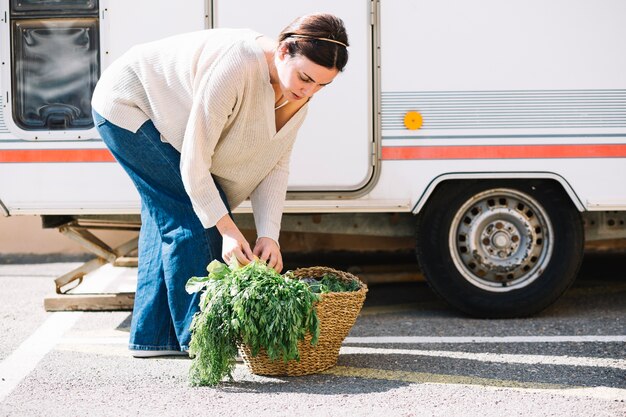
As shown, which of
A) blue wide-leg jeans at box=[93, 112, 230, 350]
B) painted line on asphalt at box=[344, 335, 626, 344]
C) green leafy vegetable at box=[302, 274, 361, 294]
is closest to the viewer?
blue wide-leg jeans at box=[93, 112, 230, 350]

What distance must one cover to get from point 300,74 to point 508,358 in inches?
74.5

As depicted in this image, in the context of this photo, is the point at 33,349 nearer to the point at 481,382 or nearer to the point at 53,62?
the point at 53,62

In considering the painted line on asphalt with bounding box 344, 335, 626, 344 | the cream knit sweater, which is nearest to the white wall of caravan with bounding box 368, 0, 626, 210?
the painted line on asphalt with bounding box 344, 335, 626, 344

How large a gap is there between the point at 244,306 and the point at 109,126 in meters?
1.10

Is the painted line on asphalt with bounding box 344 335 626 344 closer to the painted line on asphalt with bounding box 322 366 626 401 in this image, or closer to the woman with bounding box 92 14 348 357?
the painted line on asphalt with bounding box 322 366 626 401

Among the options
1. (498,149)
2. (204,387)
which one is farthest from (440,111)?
(204,387)

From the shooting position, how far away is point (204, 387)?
4.23m

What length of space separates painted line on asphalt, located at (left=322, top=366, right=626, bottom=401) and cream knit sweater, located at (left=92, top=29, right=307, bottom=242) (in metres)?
0.75

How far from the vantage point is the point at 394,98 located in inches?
222

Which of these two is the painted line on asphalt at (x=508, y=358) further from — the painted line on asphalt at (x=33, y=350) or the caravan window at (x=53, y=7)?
the caravan window at (x=53, y=7)

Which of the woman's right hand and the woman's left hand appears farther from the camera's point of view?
the woman's left hand

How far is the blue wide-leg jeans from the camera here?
445 cm

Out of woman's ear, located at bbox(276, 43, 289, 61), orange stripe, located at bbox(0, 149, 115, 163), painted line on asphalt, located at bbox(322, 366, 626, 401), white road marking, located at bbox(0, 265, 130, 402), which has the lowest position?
white road marking, located at bbox(0, 265, 130, 402)

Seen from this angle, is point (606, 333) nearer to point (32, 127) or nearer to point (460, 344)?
point (460, 344)
